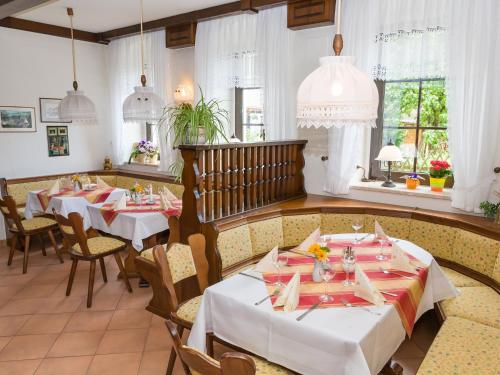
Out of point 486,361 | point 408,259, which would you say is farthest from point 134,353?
point 486,361

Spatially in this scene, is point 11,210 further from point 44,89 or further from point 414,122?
point 414,122

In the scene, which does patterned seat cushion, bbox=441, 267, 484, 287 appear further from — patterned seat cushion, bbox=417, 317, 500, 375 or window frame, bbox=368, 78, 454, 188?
window frame, bbox=368, 78, 454, 188

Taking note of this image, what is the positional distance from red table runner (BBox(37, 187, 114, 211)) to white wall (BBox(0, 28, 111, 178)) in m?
1.08

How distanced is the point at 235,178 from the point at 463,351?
2.17 metres

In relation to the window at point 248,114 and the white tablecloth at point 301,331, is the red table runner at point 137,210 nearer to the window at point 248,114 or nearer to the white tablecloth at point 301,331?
the window at point 248,114

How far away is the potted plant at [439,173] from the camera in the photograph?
3865 millimetres

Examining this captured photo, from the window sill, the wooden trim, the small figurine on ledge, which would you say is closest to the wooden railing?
the window sill

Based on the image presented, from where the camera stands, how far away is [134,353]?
298cm

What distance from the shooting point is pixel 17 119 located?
562 cm

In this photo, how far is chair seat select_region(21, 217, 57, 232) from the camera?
15.6 ft

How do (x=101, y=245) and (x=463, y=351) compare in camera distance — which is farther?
(x=101, y=245)

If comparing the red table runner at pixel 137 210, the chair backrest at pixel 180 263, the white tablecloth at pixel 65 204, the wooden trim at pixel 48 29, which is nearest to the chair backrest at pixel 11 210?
the white tablecloth at pixel 65 204

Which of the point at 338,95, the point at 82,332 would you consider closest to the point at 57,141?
the point at 82,332

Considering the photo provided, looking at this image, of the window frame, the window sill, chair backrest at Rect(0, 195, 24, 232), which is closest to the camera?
the window sill
